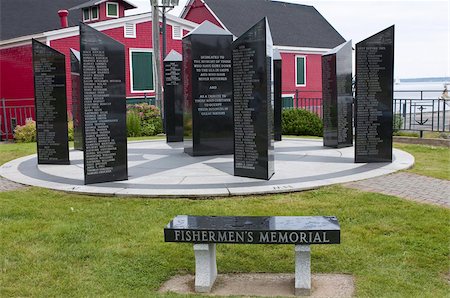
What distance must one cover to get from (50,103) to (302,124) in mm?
8236

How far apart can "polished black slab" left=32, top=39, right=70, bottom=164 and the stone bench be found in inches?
250

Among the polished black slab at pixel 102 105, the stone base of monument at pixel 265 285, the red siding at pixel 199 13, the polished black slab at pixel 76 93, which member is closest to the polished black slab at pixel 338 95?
the polished black slab at pixel 102 105

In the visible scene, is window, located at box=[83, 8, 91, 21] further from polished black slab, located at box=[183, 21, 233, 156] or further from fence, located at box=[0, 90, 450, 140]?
polished black slab, located at box=[183, 21, 233, 156]

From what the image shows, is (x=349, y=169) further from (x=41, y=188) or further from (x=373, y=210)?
(x=41, y=188)

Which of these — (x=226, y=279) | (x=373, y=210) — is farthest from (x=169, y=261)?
(x=373, y=210)

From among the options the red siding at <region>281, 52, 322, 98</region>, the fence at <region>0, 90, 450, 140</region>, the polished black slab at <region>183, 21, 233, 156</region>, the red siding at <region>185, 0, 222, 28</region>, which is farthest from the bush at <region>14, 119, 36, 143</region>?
the red siding at <region>185, 0, 222, 28</region>

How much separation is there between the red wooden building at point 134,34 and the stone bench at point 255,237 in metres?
15.4

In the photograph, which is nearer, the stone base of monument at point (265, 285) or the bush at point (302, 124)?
the stone base of monument at point (265, 285)

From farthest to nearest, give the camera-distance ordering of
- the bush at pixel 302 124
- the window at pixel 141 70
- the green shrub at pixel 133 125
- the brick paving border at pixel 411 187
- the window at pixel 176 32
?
1. the window at pixel 176 32
2. the window at pixel 141 70
3. the green shrub at pixel 133 125
4. the bush at pixel 302 124
5. the brick paving border at pixel 411 187

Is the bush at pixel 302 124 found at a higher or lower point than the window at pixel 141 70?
lower

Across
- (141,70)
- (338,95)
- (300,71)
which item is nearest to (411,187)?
(338,95)

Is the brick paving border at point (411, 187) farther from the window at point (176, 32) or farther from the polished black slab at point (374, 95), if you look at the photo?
the window at point (176, 32)

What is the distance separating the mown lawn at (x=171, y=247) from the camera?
14.8ft

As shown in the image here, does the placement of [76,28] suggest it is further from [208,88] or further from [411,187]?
[411,187]
